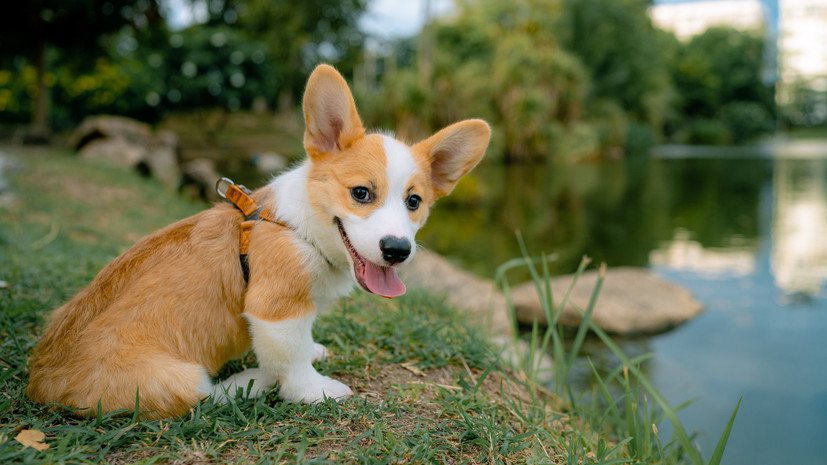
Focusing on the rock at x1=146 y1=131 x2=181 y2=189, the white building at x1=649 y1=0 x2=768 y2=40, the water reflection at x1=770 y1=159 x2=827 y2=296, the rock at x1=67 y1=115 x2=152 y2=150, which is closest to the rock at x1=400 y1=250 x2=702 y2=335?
the water reflection at x1=770 y1=159 x2=827 y2=296

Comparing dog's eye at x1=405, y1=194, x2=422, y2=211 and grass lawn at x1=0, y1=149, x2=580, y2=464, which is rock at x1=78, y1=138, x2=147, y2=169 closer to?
grass lawn at x1=0, y1=149, x2=580, y2=464

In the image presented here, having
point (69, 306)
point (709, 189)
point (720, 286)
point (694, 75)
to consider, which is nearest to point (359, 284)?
point (69, 306)

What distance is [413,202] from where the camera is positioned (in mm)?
2350

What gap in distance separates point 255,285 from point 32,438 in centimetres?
90

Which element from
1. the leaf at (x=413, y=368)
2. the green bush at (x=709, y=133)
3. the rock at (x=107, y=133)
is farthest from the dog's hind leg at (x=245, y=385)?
the green bush at (x=709, y=133)

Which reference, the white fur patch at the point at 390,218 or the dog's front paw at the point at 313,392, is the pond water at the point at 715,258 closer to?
the dog's front paw at the point at 313,392

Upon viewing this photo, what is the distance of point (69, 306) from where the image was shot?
2.33 m

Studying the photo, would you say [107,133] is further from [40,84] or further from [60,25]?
[60,25]

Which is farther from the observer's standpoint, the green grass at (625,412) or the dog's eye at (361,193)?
the green grass at (625,412)

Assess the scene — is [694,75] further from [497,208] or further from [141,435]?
[141,435]

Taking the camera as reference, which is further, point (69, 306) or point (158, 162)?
point (158, 162)

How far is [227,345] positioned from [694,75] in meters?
65.7

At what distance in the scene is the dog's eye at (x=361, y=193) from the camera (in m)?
2.22

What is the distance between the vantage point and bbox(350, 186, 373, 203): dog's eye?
87.6 inches
